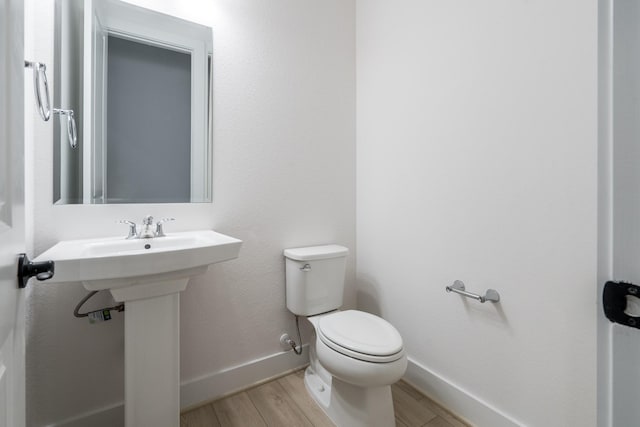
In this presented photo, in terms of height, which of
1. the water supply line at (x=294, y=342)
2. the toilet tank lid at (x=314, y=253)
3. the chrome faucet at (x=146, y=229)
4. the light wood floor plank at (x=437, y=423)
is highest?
the chrome faucet at (x=146, y=229)

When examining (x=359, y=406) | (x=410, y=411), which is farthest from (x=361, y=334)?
(x=410, y=411)

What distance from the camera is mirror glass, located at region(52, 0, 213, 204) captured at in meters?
1.15

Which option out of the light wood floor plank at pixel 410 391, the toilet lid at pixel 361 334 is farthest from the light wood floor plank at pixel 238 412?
the light wood floor plank at pixel 410 391

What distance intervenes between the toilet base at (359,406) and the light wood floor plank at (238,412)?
34 centimetres

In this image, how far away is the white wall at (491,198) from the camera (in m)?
0.98

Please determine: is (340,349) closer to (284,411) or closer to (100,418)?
(284,411)

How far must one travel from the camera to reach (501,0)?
1149 mm

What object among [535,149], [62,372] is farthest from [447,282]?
[62,372]

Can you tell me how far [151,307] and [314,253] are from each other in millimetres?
801

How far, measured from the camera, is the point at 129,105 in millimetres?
1270

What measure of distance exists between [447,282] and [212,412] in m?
1.31

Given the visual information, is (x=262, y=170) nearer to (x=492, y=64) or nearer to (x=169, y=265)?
(x=169, y=265)

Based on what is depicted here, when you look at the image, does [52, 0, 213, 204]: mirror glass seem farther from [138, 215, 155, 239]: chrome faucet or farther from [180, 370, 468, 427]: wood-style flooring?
[180, 370, 468, 427]: wood-style flooring

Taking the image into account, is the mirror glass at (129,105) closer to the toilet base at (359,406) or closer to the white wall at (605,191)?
the toilet base at (359,406)
